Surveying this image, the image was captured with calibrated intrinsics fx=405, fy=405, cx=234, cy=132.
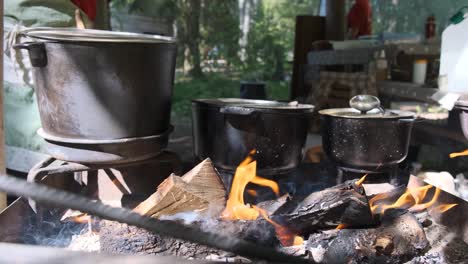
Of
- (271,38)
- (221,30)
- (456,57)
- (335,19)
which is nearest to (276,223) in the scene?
(456,57)

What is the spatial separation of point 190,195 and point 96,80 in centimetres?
80

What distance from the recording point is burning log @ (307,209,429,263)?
1.93 metres

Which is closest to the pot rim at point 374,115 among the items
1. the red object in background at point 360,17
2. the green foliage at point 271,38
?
the red object in background at point 360,17

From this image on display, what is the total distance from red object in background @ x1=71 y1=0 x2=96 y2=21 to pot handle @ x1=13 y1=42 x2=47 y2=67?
113 cm

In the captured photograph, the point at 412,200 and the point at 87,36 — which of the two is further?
the point at 412,200

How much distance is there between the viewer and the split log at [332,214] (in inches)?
81.9

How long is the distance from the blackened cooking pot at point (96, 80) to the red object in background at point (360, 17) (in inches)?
235

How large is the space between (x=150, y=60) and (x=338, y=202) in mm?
1283

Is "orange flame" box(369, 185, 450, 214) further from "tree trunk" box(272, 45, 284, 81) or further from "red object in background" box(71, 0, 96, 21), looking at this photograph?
"tree trunk" box(272, 45, 284, 81)

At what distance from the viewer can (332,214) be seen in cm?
209

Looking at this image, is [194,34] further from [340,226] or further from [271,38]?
[340,226]

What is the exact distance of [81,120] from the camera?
2221 millimetres

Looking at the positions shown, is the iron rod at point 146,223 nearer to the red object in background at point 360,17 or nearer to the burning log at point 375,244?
the burning log at point 375,244

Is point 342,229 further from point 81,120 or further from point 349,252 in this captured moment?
point 81,120
